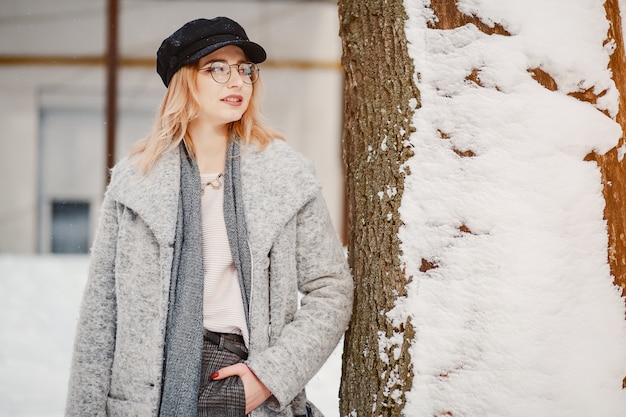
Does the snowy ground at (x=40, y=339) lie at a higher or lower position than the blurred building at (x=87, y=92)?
lower

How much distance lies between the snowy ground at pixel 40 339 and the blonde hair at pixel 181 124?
1368mm

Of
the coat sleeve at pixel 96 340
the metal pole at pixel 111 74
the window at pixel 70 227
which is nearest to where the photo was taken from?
the coat sleeve at pixel 96 340

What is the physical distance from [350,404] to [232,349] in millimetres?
401

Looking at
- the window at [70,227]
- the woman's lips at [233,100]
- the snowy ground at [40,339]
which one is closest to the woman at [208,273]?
the woman's lips at [233,100]

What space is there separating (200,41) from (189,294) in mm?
733

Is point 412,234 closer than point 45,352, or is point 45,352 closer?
point 412,234

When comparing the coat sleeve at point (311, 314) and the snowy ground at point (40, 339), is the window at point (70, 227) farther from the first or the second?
the coat sleeve at point (311, 314)

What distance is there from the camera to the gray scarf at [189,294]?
1.96m

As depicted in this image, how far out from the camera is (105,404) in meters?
2.09

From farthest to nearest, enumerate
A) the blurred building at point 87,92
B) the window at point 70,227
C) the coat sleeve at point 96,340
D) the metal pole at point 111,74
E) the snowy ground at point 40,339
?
the window at point 70,227 < the blurred building at point 87,92 < the metal pole at point 111,74 < the snowy ground at point 40,339 < the coat sleeve at point 96,340

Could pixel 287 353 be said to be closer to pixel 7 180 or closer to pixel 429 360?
pixel 429 360

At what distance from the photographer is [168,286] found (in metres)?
1.99

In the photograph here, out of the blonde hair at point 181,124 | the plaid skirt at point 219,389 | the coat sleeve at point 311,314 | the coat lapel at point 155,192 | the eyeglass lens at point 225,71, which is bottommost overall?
the plaid skirt at point 219,389

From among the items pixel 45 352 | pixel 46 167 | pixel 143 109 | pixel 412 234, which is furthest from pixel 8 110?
pixel 412 234
